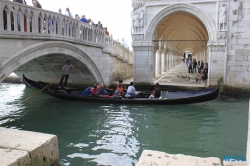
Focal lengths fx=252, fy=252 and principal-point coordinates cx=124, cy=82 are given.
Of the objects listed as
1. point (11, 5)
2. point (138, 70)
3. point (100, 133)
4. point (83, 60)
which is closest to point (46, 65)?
point (83, 60)

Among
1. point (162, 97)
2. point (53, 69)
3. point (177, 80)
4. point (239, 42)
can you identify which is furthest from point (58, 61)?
point (239, 42)

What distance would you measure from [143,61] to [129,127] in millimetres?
4552

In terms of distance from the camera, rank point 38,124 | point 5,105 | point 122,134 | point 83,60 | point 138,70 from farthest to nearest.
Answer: point 138,70 → point 83,60 → point 5,105 → point 38,124 → point 122,134

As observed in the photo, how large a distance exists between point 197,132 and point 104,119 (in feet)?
6.75

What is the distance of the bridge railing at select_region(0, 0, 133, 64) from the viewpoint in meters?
4.85

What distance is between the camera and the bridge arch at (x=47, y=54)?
→ 491cm

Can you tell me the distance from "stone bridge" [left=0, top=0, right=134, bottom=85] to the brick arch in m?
1.64

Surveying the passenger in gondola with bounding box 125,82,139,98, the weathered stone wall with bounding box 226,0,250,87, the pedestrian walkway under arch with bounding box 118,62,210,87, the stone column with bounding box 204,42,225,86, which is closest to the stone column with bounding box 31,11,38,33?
the passenger in gondola with bounding box 125,82,139,98

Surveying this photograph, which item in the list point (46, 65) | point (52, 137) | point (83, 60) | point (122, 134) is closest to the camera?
point (52, 137)

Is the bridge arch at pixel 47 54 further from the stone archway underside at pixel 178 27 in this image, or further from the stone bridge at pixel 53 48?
the stone archway underside at pixel 178 27

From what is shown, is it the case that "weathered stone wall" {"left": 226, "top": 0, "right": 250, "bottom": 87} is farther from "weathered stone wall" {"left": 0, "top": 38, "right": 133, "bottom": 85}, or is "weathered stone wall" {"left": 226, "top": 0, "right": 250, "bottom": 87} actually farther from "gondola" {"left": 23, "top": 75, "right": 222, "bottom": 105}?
"weathered stone wall" {"left": 0, "top": 38, "right": 133, "bottom": 85}

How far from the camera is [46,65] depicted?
8.56m

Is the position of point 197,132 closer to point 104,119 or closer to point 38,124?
point 104,119

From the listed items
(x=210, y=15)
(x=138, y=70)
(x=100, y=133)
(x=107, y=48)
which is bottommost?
(x=100, y=133)
